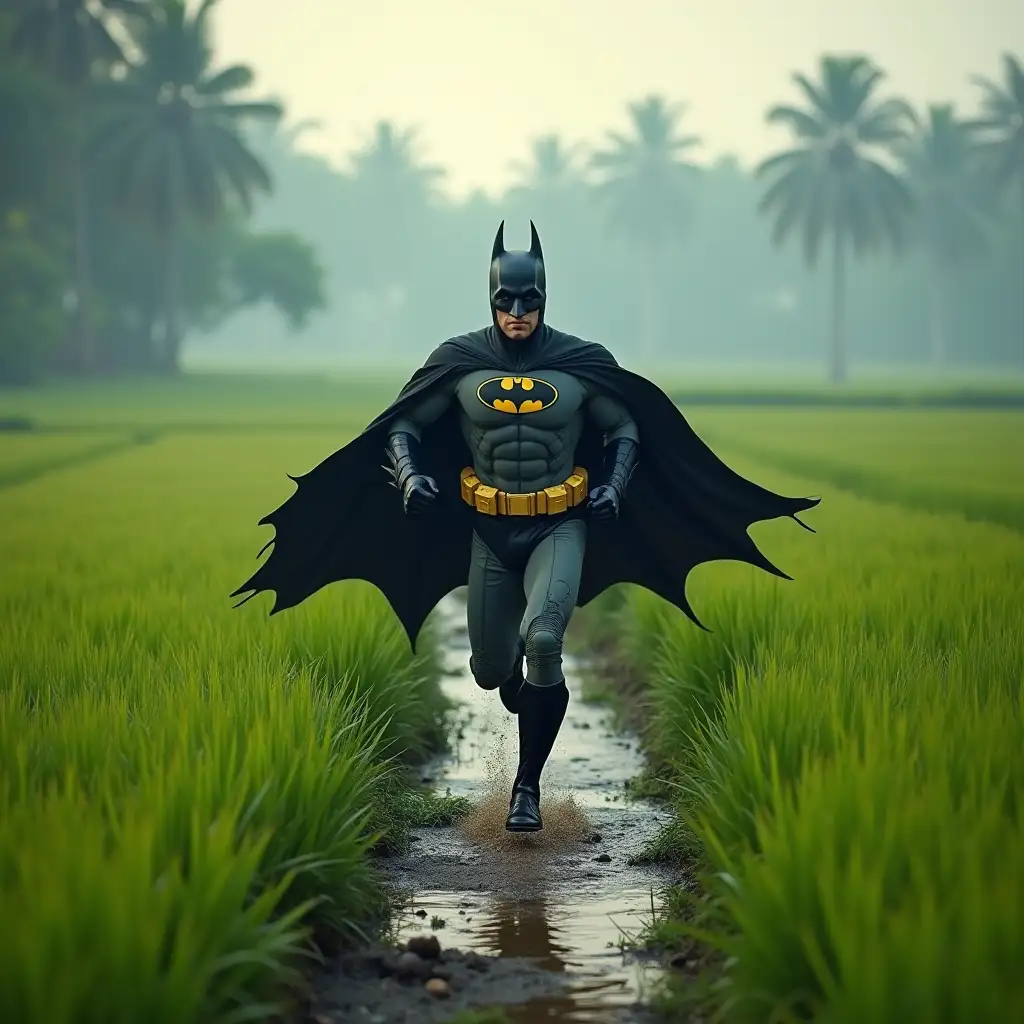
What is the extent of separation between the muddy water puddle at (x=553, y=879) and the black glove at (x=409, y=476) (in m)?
1.37

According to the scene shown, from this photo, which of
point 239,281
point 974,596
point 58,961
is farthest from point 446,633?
point 239,281

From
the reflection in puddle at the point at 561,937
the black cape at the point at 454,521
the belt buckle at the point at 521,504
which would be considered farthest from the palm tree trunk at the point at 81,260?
the reflection in puddle at the point at 561,937

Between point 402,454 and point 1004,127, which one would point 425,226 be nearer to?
point 1004,127

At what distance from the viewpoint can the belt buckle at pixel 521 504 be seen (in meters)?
6.43

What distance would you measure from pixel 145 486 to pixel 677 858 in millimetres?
14351

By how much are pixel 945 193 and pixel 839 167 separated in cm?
1195

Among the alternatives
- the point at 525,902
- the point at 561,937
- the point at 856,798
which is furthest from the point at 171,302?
the point at 856,798

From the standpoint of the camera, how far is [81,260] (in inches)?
2021

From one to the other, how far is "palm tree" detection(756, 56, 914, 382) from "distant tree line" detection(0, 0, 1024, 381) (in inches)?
4.4

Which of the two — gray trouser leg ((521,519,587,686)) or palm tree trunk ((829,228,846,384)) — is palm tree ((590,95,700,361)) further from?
gray trouser leg ((521,519,587,686))

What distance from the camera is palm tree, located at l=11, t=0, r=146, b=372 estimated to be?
49.9m

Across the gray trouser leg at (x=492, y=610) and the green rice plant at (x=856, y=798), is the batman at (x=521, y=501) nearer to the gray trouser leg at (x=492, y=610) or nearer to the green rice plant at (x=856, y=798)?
the gray trouser leg at (x=492, y=610)

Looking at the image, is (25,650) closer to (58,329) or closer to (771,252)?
(58,329)

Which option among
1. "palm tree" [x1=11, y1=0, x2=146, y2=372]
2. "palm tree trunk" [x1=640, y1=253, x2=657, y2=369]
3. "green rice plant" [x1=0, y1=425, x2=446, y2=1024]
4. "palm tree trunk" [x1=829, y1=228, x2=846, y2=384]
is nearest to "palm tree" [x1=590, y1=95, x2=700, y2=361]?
"palm tree trunk" [x1=640, y1=253, x2=657, y2=369]
